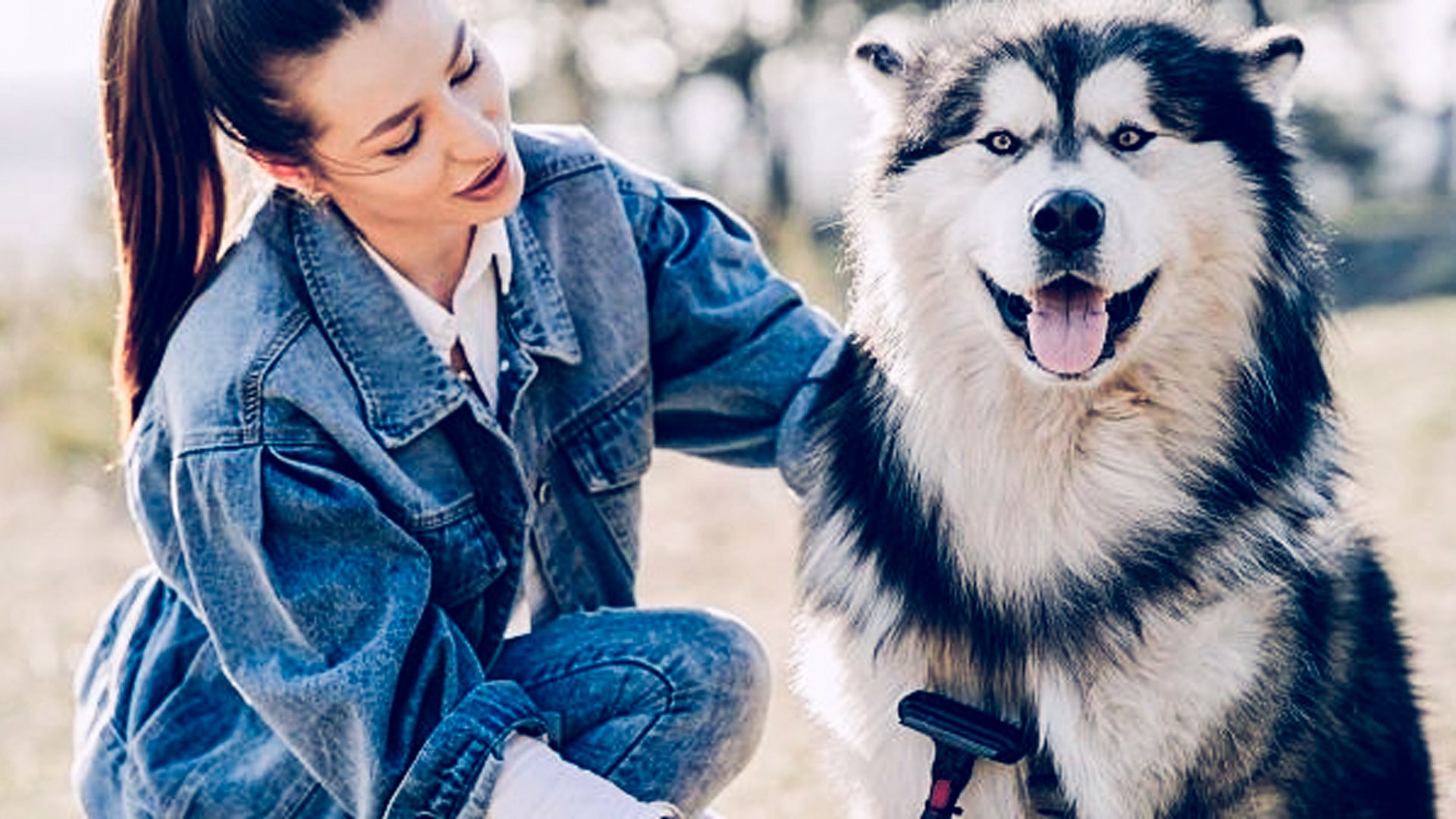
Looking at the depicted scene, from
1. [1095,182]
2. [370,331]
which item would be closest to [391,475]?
[370,331]

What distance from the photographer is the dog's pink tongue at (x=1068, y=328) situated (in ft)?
6.97

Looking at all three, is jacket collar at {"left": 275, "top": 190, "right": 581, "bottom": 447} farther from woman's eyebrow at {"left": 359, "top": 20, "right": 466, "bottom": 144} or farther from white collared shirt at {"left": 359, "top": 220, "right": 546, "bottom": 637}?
woman's eyebrow at {"left": 359, "top": 20, "right": 466, "bottom": 144}

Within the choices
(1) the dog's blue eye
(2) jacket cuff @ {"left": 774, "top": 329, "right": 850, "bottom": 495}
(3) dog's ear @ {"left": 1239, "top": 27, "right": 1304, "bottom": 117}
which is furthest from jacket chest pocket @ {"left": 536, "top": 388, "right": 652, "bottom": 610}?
(3) dog's ear @ {"left": 1239, "top": 27, "right": 1304, "bottom": 117}

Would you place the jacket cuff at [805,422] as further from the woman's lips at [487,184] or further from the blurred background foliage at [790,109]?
the blurred background foliage at [790,109]

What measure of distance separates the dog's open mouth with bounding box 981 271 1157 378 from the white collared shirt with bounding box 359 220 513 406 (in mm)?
753

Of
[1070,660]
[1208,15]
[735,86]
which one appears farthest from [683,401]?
[735,86]

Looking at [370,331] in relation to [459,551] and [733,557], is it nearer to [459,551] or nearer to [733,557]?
[459,551]

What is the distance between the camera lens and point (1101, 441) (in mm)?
2242

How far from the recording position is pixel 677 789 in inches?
94.5

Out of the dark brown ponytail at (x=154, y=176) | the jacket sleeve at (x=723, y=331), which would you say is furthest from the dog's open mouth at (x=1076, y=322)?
the dark brown ponytail at (x=154, y=176)

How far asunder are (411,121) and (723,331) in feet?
2.13

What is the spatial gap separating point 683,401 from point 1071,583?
0.74 m

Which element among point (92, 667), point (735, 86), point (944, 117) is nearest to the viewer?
point (944, 117)

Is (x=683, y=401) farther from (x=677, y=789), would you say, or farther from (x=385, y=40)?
(x=385, y=40)
